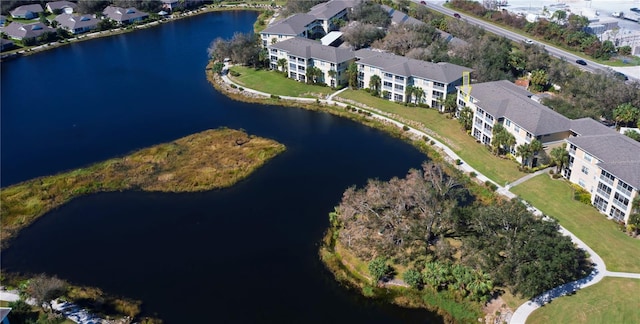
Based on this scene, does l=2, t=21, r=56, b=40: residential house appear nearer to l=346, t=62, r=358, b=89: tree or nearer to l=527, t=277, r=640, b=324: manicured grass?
l=346, t=62, r=358, b=89: tree

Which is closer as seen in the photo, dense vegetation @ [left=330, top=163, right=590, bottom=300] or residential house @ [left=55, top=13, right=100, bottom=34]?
dense vegetation @ [left=330, top=163, right=590, bottom=300]

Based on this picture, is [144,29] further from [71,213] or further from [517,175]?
[517,175]

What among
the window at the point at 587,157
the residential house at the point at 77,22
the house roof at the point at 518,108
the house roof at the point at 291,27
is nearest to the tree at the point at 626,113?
the house roof at the point at 518,108

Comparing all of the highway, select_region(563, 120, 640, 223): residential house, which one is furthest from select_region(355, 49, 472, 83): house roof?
the highway

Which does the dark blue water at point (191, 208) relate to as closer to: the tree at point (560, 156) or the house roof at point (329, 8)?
the tree at point (560, 156)

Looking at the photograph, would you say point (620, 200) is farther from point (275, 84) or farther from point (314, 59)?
point (275, 84)

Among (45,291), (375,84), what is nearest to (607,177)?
(375,84)
